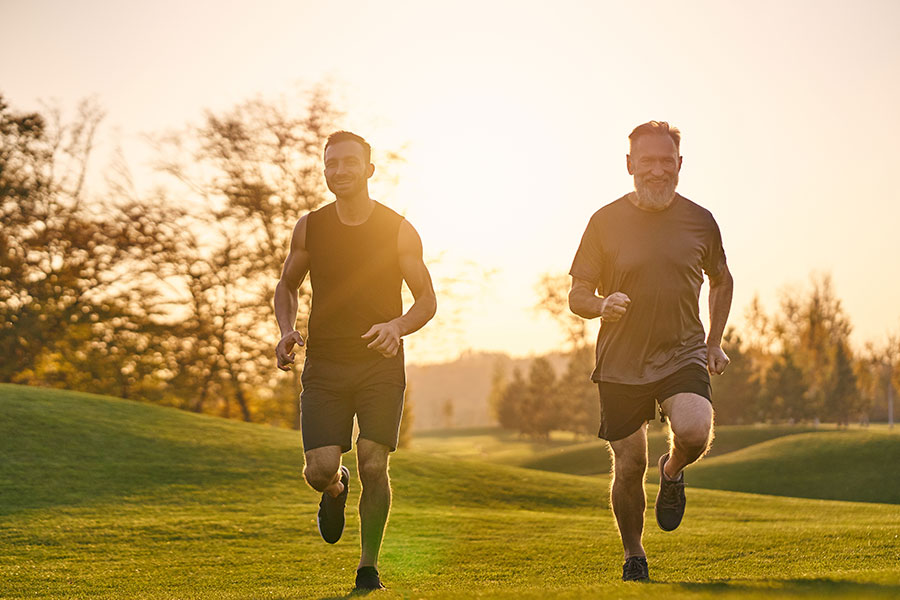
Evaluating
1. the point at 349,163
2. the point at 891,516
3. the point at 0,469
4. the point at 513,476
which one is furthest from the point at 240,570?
the point at 513,476

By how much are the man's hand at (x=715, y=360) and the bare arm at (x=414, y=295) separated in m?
1.90

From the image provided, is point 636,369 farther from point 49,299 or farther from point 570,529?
point 49,299

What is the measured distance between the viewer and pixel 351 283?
624 centimetres

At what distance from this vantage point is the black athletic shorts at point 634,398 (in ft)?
19.2

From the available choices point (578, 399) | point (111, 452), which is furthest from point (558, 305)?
point (111, 452)

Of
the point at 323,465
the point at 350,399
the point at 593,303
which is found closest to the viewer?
the point at 593,303

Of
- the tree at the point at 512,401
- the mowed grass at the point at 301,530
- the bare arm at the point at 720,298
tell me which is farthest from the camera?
the tree at the point at 512,401

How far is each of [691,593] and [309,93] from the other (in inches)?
1359

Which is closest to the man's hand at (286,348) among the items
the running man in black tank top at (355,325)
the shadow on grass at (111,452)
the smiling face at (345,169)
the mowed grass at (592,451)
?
the running man in black tank top at (355,325)

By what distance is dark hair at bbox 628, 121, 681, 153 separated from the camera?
20.1 ft

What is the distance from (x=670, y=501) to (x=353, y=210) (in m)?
3.05

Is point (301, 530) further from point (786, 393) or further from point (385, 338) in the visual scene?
point (786, 393)

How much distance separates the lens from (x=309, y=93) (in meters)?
36.8

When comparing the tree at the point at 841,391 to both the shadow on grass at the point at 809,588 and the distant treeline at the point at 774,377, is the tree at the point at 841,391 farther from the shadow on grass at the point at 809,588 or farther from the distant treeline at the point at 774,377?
the shadow on grass at the point at 809,588
